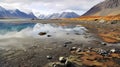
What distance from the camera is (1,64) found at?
2128 cm

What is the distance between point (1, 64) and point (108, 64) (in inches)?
469

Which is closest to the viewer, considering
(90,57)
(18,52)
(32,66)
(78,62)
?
(32,66)

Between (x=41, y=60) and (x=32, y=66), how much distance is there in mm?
2312

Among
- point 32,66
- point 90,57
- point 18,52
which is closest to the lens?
point 32,66

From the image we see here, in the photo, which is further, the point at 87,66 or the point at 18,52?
the point at 18,52

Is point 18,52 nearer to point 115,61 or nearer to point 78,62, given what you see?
point 78,62

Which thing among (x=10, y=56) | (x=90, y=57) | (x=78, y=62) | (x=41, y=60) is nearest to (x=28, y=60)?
(x=41, y=60)

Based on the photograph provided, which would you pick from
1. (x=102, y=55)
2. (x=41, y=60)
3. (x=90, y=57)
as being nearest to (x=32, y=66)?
(x=41, y=60)

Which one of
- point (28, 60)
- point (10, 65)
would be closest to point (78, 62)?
point (28, 60)

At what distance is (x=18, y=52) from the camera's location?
26.8 meters

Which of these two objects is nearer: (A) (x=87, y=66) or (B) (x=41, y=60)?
(A) (x=87, y=66)

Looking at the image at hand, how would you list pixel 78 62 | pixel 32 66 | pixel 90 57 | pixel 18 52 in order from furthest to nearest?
pixel 18 52
pixel 90 57
pixel 78 62
pixel 32 66

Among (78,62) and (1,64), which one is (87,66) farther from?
→ (1,64)

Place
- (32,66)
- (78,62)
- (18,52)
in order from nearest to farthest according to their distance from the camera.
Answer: (32,66)
(78,62)
(18,52)
